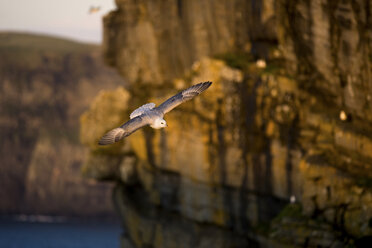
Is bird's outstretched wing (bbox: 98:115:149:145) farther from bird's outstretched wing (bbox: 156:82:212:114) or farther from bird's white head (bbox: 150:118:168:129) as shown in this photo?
bird's outstretched wing (bbox: 156:82:212:114)

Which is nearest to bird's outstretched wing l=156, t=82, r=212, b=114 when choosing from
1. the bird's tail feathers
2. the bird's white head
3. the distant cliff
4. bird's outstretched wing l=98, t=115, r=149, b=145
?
the bird's white head

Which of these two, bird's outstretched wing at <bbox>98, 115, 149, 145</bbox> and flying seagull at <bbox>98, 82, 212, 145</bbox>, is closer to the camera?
bird's outstretched wing at <bbox>98, 115, 149, 145</bbox>

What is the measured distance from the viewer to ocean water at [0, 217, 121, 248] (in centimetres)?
6775

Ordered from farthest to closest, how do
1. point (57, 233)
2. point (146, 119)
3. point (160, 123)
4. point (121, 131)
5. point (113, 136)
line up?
point (57, 233)
point (146, 119)
point (160, 123)
point (121, 131)
point (113, 136)

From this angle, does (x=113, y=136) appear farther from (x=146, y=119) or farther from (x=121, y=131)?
(x=146, y=119)

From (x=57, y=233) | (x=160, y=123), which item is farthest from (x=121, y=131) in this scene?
(x=57, y=233)

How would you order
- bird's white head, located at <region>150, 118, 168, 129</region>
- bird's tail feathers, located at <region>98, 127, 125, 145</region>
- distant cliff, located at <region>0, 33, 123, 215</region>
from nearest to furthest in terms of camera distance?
bird's tail feathers, located at <region>98, 127, 125, 145</region> < bird's white head, located at <region>150, 118, 168, 129</region> < distant cliff, located at <region>0, 33, 123, 215</region>

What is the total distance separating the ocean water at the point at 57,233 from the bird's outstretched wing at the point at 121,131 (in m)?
48.1

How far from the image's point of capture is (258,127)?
32438mm

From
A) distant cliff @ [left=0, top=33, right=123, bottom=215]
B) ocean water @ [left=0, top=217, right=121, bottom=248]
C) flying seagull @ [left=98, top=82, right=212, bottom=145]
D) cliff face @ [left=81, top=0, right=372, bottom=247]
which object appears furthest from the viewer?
distant cliff @ [left=0, top=33, right=123, bottom=215]

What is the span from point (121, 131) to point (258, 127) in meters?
15.2

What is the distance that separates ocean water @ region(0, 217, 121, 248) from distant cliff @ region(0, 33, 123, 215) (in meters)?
4.28

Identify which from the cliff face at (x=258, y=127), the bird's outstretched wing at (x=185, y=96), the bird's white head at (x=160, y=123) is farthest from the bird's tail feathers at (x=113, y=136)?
the cliff face at (x=258, y=127)

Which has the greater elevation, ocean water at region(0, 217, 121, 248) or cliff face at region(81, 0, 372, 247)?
cliff face at region(81, 0, 372, 247)
